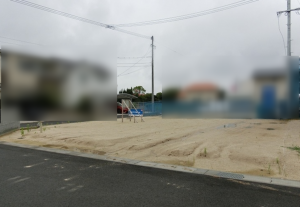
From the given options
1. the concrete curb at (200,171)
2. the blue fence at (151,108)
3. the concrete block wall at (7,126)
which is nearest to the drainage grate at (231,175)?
the concrete curb at (200,171)

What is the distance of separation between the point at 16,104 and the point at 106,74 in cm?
269

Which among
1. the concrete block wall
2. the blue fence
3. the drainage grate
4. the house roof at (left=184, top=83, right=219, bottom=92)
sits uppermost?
the house roof at (left=184, top=83, right=219, bottom=92)

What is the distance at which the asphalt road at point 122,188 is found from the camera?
2998mm

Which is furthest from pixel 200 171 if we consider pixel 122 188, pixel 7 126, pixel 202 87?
pixel 7 126

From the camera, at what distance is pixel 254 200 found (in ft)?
10.1

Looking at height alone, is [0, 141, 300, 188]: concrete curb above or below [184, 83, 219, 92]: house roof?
below

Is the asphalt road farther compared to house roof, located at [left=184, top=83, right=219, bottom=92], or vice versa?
house roof, located at [left=184, top=83, right=219, bottom=92]

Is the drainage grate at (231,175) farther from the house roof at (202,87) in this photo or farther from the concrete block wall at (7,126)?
the concrete block wall at (7,126)

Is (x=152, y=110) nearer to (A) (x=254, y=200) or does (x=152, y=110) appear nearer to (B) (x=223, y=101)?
(B) (x=223, y=101)

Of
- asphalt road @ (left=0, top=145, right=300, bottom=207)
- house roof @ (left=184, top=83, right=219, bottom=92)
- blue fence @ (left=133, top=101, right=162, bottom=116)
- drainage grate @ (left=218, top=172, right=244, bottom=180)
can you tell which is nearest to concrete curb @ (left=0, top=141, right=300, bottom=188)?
drainage grate @ (left=218, top=172, right=244, bottom=180)

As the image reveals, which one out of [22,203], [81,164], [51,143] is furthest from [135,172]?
[51,143]

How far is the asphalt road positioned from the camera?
3.00m

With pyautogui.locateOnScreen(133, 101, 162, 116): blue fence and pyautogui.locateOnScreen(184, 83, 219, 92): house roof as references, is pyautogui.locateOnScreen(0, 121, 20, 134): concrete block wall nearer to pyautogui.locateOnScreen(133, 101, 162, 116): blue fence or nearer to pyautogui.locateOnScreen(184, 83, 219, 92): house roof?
pyautogui.locateOnScreen(184, 83, 219, 92): house roof

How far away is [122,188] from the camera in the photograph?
11.5ft
